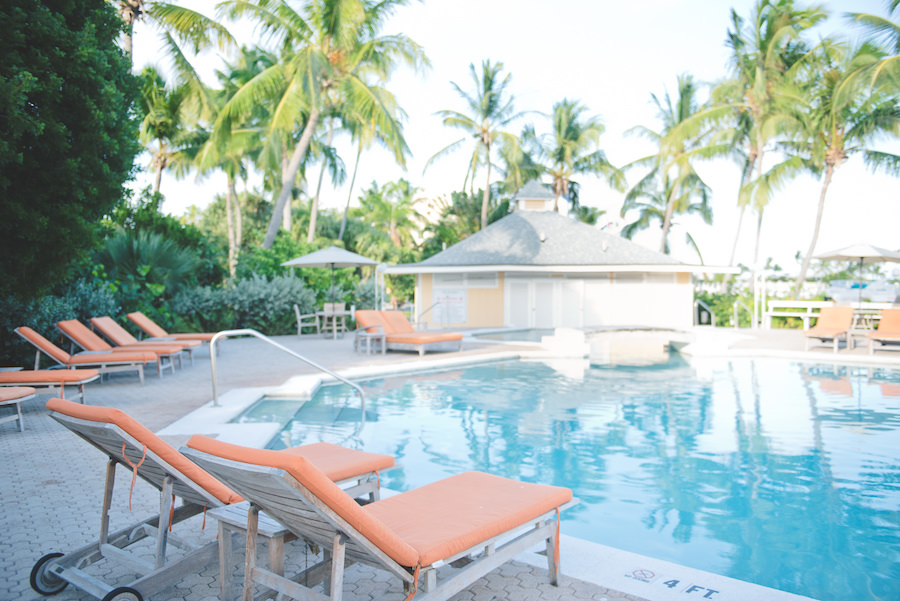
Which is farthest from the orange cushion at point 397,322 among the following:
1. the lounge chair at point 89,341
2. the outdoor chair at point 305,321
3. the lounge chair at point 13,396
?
the lounge chair at point 13,396

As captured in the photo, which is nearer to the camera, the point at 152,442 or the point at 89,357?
the point at 152,442

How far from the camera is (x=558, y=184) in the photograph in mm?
34688

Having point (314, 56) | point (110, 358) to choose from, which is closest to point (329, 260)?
point (314, 56)

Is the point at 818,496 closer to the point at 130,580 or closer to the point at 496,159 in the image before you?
the point at 130,580

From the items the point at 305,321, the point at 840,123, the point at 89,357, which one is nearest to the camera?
the point at 89,357

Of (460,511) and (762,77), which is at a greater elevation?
(762,77)

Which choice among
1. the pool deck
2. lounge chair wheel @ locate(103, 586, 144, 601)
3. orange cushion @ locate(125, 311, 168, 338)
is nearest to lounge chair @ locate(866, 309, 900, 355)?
the pool deck

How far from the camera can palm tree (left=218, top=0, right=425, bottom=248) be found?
17.9 m

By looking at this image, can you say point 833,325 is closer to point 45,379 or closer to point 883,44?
point 883,44

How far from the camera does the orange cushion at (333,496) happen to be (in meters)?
2.01

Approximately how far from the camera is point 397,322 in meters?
13.8

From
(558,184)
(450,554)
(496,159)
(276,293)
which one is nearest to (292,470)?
(450,554)

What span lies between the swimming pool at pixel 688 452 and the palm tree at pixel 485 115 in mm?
21988

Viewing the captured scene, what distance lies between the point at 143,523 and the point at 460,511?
159cm
